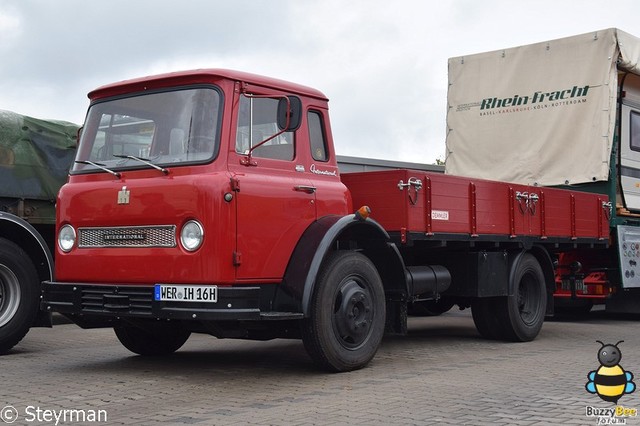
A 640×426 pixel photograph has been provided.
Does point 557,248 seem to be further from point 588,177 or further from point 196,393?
point 196,393

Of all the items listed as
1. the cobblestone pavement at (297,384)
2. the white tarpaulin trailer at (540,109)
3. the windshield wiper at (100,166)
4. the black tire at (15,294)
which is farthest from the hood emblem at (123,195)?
the white tarpaulin trailer at (540,109)

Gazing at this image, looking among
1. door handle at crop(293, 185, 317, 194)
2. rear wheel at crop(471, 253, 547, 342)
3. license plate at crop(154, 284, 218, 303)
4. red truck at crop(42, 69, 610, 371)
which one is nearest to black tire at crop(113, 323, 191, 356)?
red truck at crop(42, 69, 610, 371)

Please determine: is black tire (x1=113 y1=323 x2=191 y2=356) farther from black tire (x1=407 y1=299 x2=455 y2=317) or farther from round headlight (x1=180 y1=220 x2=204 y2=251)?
black tire (x1=407 y1=299 x2=455 y2=317)

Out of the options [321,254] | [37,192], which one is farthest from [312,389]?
[37,192]

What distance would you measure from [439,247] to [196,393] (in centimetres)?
383

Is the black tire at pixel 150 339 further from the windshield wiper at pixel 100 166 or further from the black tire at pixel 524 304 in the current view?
the black tire at pixel 524 304

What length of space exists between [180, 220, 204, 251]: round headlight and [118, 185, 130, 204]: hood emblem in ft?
2.08

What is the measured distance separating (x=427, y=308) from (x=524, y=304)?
237cm

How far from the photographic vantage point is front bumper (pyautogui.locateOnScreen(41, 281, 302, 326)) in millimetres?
6949

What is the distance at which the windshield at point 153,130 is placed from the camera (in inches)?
290

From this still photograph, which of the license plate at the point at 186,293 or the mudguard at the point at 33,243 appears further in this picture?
the mudguard at the point at 33,243

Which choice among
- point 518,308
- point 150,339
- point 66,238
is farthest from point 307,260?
point 518,308

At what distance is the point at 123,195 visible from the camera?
7.44 meters

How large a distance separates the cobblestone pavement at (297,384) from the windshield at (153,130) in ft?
6.27
